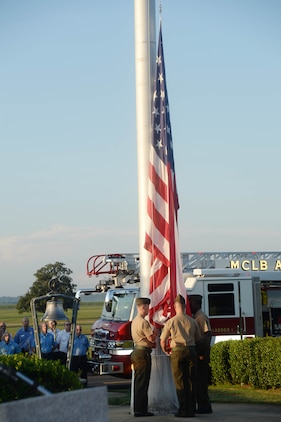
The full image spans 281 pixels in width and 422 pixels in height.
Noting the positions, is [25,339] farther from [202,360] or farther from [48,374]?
[48,374]

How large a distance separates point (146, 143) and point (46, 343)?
7993mm

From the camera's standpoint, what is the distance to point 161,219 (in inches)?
502

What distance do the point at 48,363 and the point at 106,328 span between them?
430 inches

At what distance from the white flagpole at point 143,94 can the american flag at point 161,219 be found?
16 cm

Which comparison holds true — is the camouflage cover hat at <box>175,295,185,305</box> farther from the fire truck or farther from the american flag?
the fire truck

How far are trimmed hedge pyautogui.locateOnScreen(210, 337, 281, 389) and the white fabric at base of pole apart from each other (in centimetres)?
438

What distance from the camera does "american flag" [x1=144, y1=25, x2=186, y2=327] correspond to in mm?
12641

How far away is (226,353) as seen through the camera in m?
18.2

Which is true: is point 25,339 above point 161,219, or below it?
below

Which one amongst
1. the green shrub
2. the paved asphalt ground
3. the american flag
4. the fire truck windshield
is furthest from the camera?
the fire truck windshield

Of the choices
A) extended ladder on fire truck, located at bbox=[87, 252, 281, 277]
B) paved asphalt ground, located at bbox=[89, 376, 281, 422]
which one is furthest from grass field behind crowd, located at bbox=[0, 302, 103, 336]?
paved asphalt ground, located at bbox=[89, 376, 281, 422]

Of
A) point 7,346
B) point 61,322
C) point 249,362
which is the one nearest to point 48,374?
point 249,362

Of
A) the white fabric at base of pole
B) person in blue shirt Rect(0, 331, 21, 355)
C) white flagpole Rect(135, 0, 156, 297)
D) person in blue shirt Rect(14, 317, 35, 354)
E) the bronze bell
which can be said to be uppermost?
white flagpole Rect(135, 0, 156, 297)

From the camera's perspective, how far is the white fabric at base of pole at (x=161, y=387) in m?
12.5
